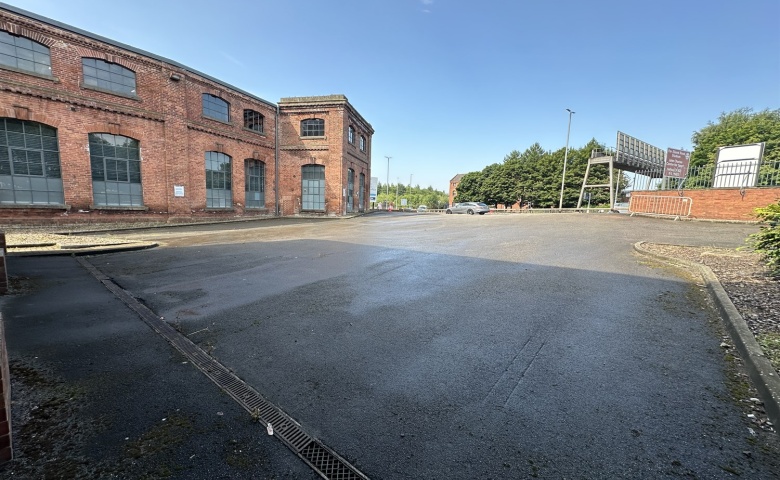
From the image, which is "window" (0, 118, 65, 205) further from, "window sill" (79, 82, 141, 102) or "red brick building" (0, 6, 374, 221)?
"window sill" (79, 82, 141, 102)

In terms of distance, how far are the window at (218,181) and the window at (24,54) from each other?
7747 millimetres

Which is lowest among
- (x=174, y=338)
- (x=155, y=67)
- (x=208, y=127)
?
(x=174, y=338)

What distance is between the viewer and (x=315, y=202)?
27.1 metres

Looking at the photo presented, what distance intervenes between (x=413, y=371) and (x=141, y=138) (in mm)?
20539

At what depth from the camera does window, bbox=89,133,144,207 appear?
51.9ft

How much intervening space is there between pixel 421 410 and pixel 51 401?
285 cm

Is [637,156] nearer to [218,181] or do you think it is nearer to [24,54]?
[218,181]

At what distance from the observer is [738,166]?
17609mm

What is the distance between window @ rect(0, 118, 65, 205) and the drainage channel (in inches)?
642

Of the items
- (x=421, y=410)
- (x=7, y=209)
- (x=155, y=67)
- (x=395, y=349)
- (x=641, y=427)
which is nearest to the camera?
(x=641, y=427)

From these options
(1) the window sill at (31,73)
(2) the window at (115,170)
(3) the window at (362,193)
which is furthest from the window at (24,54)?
(3) the window at (362,193)

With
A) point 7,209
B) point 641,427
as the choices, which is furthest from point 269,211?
point 641,427

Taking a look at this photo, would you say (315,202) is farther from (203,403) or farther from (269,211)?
(203,403)

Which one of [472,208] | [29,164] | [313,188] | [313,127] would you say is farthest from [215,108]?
[472,208]
